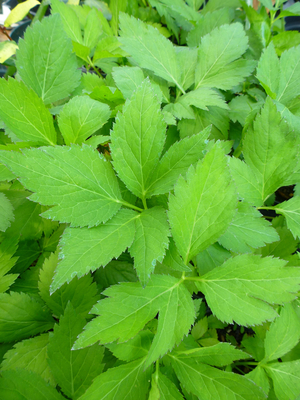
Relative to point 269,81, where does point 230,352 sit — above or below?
below

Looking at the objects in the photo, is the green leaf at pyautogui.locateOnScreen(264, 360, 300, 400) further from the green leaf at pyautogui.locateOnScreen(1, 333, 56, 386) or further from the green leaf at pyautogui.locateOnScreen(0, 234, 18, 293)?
the green leaf at pyautogui.locateOnScreen(0, 234, 18, 293)

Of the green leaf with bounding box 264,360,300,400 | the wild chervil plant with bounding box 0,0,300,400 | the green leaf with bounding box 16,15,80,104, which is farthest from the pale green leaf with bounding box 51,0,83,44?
the green leaf with bounding box 264,360,300,400

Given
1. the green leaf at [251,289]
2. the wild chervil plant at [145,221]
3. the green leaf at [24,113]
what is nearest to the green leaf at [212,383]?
the wild chervil plant at [145,221]

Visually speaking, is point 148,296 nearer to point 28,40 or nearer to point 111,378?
point 111,378

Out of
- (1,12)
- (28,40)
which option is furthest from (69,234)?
(1,12)

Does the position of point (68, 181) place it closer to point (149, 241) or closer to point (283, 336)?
point (149, 241)

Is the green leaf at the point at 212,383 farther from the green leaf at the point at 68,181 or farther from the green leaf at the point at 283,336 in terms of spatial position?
the green leaf at the point at 68,181
